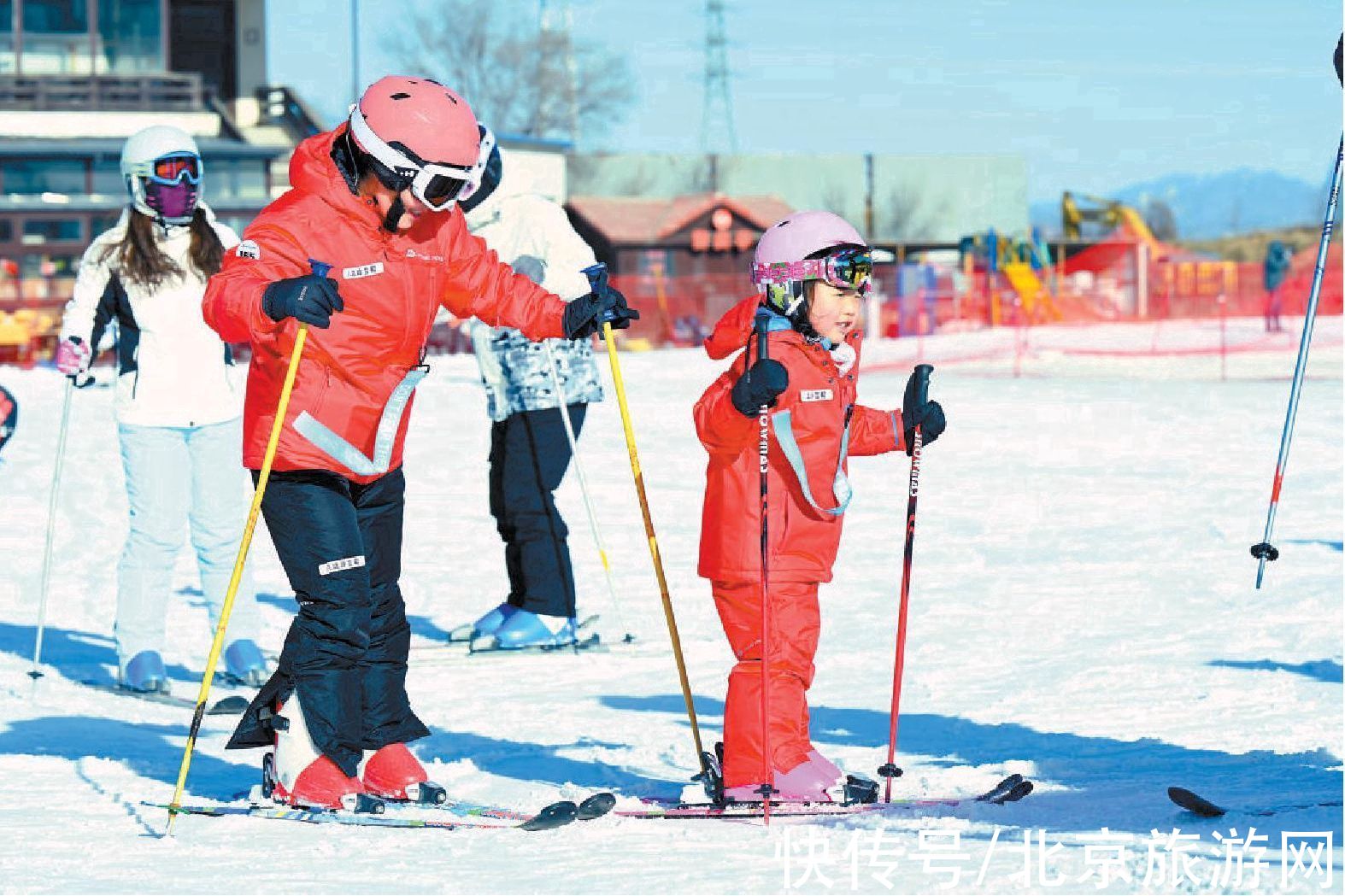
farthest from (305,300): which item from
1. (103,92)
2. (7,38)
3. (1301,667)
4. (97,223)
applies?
(7,38)

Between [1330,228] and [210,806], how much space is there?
3534 millimetres

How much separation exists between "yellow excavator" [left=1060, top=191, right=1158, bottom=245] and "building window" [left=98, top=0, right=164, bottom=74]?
24.4 meters

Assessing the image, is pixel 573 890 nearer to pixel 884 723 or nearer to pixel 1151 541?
pixel 884 723

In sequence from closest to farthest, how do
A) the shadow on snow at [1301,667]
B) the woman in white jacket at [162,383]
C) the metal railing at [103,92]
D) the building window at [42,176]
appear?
the woman in white jacket at [162,383] → the shadow on snow at [1301,667] → the building window at [42,176] → the metal railing at [103,92]

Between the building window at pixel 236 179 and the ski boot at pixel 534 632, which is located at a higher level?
the building window at pixel 236 179

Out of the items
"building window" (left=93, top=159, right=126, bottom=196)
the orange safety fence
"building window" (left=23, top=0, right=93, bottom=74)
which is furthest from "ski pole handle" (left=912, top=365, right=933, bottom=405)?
"building window" (left=23, top=0, right=93, bottom=74)

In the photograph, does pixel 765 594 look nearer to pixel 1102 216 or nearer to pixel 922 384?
pixel 922 384

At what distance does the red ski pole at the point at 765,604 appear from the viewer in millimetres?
4949

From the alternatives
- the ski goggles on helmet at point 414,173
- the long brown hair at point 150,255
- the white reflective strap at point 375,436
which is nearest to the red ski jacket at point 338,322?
the white reflective strap at point 375,436

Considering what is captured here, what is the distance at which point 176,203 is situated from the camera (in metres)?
7.03

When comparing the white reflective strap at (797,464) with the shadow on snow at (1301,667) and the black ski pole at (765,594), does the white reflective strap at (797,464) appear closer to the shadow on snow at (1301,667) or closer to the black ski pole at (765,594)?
the black ski pole at (765,594)

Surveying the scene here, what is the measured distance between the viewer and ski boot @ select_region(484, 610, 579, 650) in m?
8.09

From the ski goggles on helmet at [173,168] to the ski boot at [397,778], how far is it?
2.47 meters

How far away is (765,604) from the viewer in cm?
496
